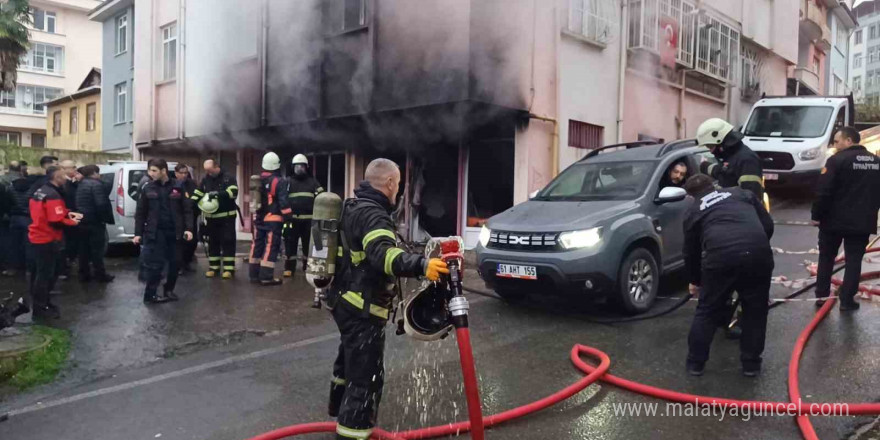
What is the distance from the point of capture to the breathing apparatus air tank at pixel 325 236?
321cm

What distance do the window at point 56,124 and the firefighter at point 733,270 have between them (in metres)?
34.4

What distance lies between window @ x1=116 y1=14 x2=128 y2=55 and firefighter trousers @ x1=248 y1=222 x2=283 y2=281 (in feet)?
51.8

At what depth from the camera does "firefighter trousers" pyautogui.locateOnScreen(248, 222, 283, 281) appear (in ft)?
26.7

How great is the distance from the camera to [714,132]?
16.8 ft

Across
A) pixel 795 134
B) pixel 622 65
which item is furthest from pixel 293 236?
pixel 795 134

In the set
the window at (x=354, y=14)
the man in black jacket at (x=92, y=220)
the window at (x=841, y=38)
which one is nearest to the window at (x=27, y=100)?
the window at (x=354, y=14)

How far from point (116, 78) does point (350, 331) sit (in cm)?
2198

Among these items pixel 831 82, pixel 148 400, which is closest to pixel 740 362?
pixel 148 400

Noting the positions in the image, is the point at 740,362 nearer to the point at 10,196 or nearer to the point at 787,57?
the point at 10,196

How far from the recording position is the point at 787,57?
1992 centimetres

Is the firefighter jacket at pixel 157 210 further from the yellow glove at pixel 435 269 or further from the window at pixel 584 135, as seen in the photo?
the window at pixel 584 135

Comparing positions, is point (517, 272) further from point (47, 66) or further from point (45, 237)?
point (47, 66)

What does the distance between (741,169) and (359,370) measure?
361cm

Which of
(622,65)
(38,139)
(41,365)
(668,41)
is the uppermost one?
(38,139)
